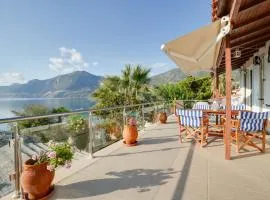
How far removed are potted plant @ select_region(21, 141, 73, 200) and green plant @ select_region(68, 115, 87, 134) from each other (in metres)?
2.27

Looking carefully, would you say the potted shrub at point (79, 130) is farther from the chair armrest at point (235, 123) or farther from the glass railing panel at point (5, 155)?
the chair armrest at point (235, 123)

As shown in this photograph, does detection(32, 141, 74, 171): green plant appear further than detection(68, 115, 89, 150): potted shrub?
No

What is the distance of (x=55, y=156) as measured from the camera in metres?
3.15

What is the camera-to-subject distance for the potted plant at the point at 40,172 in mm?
2914

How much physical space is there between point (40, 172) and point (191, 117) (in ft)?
12.7

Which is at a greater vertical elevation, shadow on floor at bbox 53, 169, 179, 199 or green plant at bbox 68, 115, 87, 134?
green plant at bbox 68, 115, 87, 134

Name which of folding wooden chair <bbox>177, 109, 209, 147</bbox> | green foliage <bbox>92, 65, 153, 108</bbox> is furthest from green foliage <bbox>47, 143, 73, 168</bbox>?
green foliage <bbox>92, 65, 153, 108</bbox>

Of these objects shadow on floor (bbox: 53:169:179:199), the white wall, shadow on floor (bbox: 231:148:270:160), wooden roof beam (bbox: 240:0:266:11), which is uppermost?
wooden roof beam (bbox: 240:0:266:11)

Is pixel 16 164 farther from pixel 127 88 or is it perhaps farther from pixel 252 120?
pixel 127 88

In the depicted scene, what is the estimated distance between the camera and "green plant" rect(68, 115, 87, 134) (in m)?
5.57

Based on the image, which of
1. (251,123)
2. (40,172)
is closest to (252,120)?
(251,123)

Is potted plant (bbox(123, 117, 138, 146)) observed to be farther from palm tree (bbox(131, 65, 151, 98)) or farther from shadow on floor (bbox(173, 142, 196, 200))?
palm tree (bbox(131, 65, 151, 98))

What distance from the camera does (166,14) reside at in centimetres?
2327

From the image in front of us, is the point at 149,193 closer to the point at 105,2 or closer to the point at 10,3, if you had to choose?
the point at 10,3
